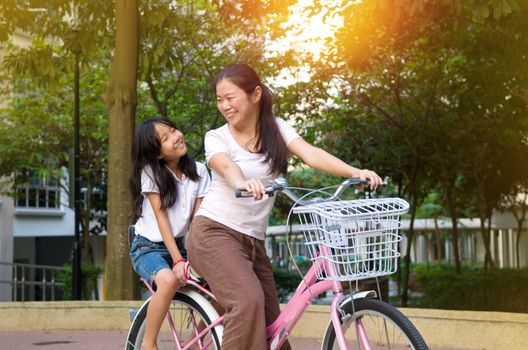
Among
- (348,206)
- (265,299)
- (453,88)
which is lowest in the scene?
(265,299)

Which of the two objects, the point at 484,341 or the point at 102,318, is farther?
the point at 102,318

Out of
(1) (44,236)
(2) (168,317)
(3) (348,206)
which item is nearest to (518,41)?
(2) (168,317)

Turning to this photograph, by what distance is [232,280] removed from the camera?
14.4 ft

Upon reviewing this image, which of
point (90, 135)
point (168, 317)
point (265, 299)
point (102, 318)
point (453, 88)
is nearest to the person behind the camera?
point (265, 299)

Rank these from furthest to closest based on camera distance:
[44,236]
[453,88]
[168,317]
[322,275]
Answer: [44,236], [453,88], [168,317], [322,275]

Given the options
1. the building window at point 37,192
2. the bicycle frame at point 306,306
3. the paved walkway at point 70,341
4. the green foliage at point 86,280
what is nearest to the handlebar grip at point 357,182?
the bicycle frame at point 306,306

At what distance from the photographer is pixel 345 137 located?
21.8 meters

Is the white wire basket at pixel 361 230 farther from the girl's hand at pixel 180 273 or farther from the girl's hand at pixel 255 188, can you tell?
the girl's hand at pixel 180 273

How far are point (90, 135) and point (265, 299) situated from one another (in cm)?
1947

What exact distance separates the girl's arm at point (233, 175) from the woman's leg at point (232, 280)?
32cm

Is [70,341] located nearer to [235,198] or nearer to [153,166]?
[153,166]

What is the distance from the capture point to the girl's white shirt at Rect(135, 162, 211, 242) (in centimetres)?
516

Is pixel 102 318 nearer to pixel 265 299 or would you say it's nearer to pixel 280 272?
pixel 265 299

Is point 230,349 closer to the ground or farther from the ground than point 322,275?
closer to the ground
